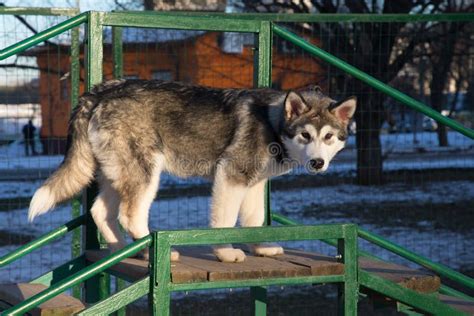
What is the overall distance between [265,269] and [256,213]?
106 cm

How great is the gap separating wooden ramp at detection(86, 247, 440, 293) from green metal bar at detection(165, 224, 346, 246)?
0.20 meters

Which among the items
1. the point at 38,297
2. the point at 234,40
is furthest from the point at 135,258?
the point at 234,40

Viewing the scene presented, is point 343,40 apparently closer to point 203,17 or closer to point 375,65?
point 375,65

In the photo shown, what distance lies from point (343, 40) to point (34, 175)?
5.83 m

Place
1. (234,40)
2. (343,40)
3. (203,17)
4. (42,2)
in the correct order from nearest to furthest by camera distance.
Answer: (203,17)
(42,2)
(234,40)
(343,40)

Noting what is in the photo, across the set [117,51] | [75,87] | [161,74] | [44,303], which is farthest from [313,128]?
[161,74]

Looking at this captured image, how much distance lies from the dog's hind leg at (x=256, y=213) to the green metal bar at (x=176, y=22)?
1215mm

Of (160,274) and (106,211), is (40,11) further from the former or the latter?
(160,274)

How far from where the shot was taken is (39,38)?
590 cm

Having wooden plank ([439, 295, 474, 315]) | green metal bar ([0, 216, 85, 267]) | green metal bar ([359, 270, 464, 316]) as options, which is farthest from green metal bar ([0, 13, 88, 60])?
wooden plank ([439, 295, 474, 315])

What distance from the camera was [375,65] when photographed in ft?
47.6

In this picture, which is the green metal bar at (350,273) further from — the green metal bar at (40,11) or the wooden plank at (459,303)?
the green metal bar at (40,11)

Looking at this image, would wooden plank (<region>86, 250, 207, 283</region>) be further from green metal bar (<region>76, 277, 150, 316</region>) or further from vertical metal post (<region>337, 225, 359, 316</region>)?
vertical metal post (<region>337, 225, 359, 316</region>)

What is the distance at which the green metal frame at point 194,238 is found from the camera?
190 inches
